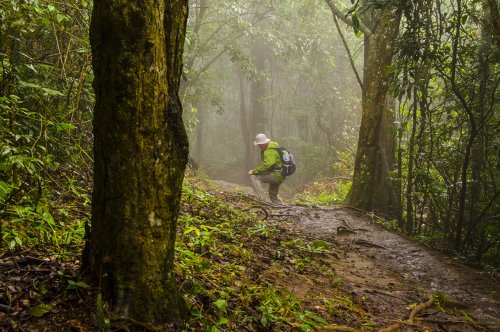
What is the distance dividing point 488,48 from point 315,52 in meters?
17.9

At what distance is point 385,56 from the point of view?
27.6ft

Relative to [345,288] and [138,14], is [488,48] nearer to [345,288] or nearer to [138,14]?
[345,288]

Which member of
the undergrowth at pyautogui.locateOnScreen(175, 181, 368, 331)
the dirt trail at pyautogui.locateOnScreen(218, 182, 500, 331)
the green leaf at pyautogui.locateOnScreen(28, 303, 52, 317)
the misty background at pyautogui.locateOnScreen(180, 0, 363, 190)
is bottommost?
the dirt trail at pyautogui.locateOnScreen(218, 182, 500, 331)

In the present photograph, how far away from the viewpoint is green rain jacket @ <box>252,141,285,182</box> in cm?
1170

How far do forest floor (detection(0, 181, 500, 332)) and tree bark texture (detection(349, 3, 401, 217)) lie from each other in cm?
88

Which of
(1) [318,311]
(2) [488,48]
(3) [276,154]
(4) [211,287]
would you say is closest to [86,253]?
(4) [211,287]

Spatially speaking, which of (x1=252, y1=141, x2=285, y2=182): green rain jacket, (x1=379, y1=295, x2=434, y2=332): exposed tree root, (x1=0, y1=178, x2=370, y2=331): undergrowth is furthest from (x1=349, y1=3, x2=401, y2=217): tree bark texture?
(x1=379, y1=295, x2=434, y2=332): exposed tree root

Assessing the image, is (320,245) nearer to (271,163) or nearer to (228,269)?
(228,269)

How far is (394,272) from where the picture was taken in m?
5.88

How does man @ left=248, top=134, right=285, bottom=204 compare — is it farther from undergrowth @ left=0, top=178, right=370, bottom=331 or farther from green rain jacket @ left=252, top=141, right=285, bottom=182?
undergrowth @ left=0, top=178, right=370, bottom=331

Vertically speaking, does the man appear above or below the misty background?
below

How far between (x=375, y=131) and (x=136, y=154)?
7.15 meters

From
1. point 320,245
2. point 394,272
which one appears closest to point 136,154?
point 320,245

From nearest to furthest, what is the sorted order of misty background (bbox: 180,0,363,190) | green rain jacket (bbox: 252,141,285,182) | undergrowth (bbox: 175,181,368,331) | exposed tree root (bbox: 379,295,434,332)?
undergrowth (bbox: 175,181,368,331)
exposed tree root (bbox: 379,295,434,332)
green rain jacket (bbox: 252,141,285,182)
misty background (bbox: 180,0,363,190)
